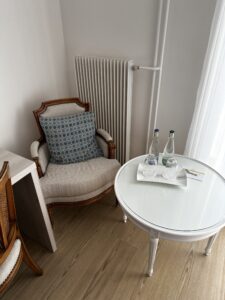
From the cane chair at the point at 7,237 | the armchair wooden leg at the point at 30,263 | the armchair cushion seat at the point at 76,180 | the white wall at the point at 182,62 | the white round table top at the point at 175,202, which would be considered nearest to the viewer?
the cane chair at the point at 7,237

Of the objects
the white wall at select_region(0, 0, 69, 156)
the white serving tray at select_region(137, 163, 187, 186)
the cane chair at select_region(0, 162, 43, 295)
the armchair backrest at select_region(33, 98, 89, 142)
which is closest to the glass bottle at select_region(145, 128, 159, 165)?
the white serving tray at select_region(137, 163, 187, 186)

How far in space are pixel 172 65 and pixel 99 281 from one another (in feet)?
5.22

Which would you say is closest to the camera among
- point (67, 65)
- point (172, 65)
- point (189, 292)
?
point (189, 292)

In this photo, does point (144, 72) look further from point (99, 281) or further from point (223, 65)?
point (99, 281)

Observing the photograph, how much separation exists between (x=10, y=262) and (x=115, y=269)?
70 cm

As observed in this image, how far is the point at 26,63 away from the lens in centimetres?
174

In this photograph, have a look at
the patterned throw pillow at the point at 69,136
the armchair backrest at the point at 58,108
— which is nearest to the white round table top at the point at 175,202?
the patterned throw pillow at the point at 69,136

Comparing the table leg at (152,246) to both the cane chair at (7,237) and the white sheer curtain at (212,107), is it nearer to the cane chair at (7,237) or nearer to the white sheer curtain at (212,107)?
the cane chair at (7,237)

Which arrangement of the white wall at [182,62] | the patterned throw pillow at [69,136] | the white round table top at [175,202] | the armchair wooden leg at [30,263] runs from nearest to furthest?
1. the white round table top at [175,202]
2. the armchair wooden leg at [30,263]
3. the white wall at [182,62]
4. the patterned throw pillow at [69,136]

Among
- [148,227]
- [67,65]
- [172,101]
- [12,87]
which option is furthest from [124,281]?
[67,65]

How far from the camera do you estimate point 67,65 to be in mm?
2119

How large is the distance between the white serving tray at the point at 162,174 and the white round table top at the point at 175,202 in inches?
1.1

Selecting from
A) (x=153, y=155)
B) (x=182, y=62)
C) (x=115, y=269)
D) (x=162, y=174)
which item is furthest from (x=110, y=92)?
(x=115, y=269)

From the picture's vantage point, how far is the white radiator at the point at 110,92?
5.62 feet
